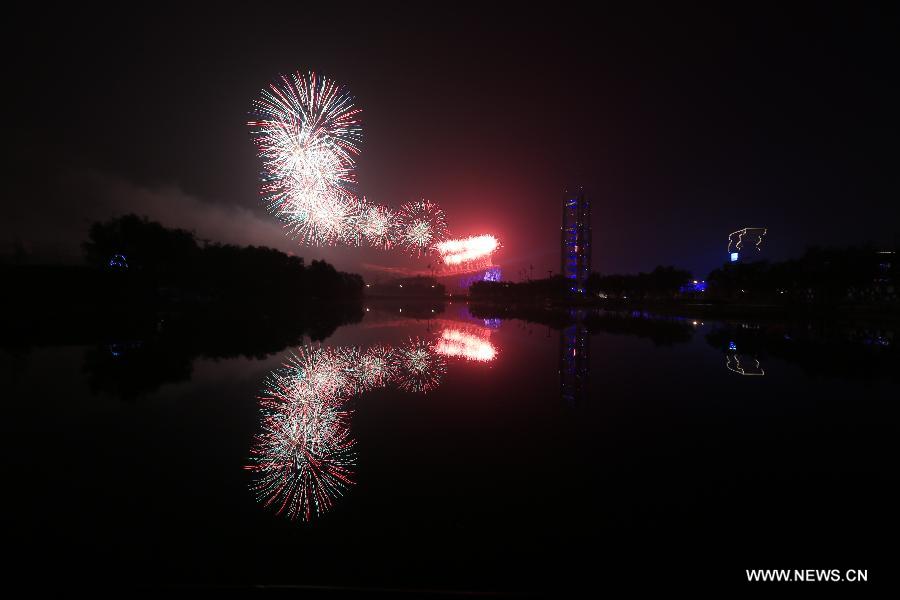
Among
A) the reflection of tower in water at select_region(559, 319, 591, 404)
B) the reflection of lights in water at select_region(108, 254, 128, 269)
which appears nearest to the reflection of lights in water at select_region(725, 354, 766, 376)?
the reflection of tower in water at select_region(559, 319, 591, 404)

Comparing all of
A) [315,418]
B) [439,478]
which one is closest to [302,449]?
[315,418]

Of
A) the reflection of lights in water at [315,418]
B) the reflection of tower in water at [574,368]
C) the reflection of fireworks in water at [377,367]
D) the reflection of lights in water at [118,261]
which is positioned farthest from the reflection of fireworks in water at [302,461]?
the reflection of lights in water at [118,261]

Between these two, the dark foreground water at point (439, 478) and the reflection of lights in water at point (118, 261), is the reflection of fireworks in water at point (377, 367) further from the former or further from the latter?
the reflection of lights in water at point (118, 261)

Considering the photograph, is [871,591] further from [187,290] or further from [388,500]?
[187,290]

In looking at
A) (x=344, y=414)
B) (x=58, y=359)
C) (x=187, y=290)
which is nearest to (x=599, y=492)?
(x=344, y=414)
